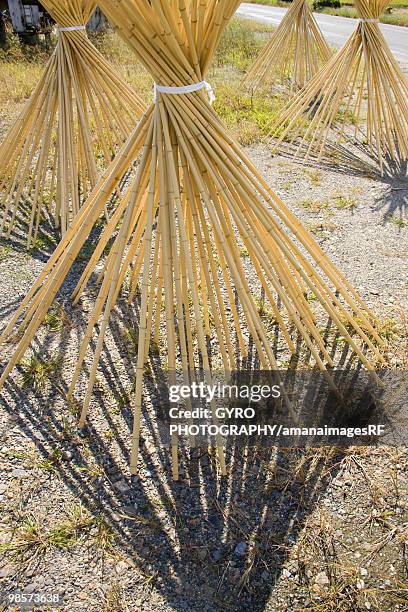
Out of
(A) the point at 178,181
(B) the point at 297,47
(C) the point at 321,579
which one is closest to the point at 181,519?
(C) the point at 321,579

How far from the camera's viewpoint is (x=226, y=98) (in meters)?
5.75

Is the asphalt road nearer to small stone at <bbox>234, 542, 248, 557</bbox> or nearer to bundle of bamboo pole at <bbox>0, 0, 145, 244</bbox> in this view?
bundle of bamboo pole at <bbox>0, 0, 145, 244</bbox>

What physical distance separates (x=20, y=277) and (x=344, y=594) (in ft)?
7.09

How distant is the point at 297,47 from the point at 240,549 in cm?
543

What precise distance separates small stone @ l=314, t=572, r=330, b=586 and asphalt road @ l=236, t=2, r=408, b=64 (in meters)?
8.06

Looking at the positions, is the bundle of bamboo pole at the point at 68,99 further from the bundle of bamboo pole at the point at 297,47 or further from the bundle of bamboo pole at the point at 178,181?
the bundle of bamboo pole at the point at 297,47

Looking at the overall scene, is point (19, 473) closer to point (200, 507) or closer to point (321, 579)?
point (200, 507)

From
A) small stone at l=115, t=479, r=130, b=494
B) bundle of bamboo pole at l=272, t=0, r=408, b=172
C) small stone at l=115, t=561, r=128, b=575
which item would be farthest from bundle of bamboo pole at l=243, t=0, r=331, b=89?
small stone at l=115, t=561, r=128, b=575

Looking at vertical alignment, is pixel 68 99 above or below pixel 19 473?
above

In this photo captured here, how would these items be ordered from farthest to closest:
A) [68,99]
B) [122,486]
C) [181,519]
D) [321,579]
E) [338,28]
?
[338,28], [68,99], [122,486], [181,519], [321,579]

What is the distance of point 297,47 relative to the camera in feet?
18.4

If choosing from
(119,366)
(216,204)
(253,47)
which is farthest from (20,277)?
(253,47)

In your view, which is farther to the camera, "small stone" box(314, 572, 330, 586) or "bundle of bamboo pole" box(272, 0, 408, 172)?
"bundle of bamboo pole" box(272, 0, 408, 172)

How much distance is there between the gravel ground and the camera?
4.68 feet
